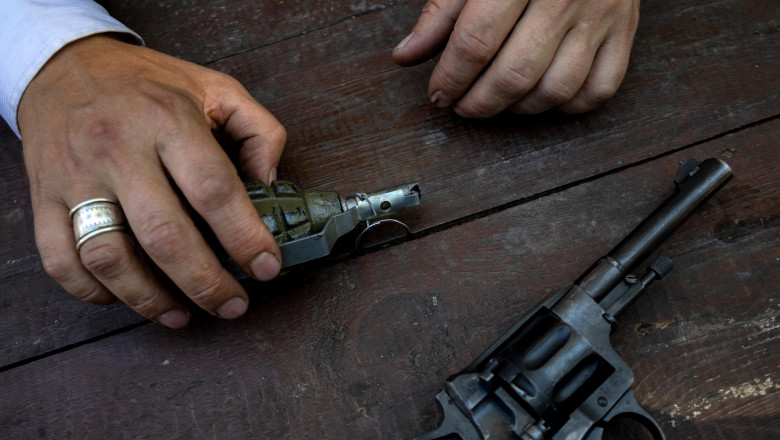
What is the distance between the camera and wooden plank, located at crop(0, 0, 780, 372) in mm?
1006

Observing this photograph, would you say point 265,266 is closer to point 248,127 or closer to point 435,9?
point 248,127

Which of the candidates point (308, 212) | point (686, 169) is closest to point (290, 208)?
point (308, 212)

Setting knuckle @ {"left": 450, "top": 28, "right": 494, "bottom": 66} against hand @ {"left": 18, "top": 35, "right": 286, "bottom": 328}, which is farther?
knuckle @ {"left": 450, "top": 28, "right": 494, "bottom": 66}

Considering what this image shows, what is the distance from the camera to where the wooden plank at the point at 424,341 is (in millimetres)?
866

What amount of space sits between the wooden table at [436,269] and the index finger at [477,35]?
133 millimetres

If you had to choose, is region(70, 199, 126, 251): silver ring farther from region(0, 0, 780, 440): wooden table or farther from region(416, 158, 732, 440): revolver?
region(416, 158, 732, 440): revolver

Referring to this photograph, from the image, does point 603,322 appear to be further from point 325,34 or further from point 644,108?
point 325,34

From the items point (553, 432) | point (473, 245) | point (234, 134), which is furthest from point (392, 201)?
point (553, 432)

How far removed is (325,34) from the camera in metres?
1.18

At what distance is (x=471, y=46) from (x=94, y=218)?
2.07ft

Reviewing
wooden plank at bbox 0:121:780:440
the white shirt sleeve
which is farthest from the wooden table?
the white shirt sleeve

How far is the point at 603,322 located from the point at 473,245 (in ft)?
0.81

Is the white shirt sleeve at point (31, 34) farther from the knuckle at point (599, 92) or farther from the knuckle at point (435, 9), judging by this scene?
the knuckle at point (599, 92)

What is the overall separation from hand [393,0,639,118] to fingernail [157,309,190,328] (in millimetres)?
570
